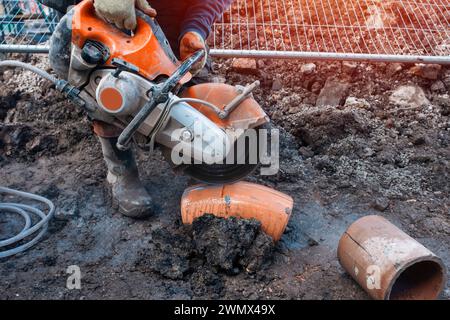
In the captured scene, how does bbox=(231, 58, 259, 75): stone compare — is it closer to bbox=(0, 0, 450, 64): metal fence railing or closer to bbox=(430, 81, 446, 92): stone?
bbox=(0, 0, 450, 64): metal fence railing

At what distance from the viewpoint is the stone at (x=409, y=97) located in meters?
4.20

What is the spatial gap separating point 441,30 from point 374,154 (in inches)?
71.4

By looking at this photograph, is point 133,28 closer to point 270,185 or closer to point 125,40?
point 125,40

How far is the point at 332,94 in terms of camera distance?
4297mm

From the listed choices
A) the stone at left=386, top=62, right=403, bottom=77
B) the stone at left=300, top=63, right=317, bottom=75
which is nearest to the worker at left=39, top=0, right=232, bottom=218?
the stone at left=300, top=63, right=317, bottom=75

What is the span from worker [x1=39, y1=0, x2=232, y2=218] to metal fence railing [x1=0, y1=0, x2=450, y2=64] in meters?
1.10

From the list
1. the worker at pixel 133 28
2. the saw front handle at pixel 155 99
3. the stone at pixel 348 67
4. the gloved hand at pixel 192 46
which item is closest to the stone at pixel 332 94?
the stone at pixel 348 67

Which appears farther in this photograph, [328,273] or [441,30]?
[441,30]

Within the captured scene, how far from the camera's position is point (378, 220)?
2582 millimetres

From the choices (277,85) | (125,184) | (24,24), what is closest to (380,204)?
(125,184)

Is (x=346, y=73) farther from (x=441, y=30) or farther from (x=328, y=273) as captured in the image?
(x=328, y=273)

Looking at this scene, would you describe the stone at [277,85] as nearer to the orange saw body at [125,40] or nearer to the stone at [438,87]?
the stone at [438,87]

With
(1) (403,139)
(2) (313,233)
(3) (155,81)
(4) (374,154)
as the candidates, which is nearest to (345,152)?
(4) (374,154)

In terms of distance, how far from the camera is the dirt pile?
2.63 meters
